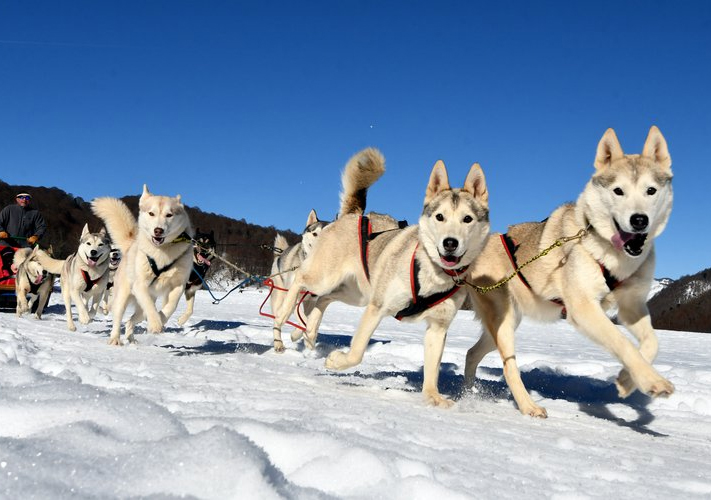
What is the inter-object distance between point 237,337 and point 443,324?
4861 mm

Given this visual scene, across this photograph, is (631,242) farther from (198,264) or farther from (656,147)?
(198,264)

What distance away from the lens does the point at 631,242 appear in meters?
3.61

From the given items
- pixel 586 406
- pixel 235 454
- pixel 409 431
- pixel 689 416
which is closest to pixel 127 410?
pixel 235 454

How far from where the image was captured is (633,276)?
3766 mm

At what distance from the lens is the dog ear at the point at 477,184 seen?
425cm

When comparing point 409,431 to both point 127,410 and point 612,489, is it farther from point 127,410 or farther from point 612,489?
point 127,410

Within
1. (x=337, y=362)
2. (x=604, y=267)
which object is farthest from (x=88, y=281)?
(x=604, y=267)

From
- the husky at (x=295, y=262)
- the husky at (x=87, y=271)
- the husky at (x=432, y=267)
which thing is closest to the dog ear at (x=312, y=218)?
the husky at (x=295, y=262)

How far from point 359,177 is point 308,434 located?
15.0 ft

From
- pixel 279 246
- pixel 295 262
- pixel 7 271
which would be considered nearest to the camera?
pixel 295 262

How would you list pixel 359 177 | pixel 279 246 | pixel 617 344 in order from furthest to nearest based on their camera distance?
pixel 279 246
pixel 359 177
pixel 617 344

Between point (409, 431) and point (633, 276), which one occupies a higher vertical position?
point (633, 276)

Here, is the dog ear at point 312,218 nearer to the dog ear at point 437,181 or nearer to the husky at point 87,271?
the husky at point 87,271

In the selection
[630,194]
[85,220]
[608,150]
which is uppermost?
[85,220]
